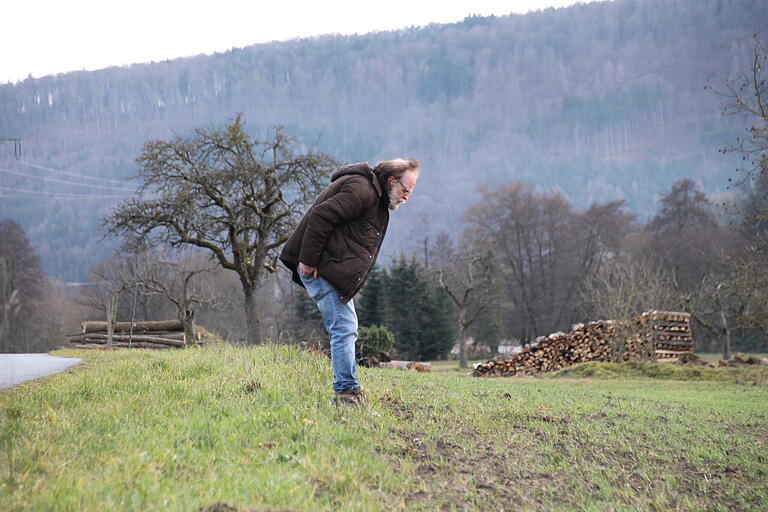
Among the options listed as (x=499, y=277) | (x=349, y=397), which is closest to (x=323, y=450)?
(x=349, y=397)

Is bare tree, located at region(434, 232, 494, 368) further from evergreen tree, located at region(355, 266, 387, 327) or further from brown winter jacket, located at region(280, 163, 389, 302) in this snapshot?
brown winter jacket, located at region(280, 163, 389, 302)

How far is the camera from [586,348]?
21531 millimetres

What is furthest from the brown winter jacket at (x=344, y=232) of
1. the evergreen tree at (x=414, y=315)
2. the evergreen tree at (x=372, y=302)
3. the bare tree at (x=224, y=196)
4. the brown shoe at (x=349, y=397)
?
the evergreen tree at (x=414, y=315)

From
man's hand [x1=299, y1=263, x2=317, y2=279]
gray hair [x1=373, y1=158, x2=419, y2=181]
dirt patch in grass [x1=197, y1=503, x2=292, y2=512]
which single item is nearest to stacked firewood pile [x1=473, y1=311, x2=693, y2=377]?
gray hair [x1=373, y1=158, x2=419, y2=181]

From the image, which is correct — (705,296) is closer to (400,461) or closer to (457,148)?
(400,461)

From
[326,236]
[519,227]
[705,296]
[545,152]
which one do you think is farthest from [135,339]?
[545,152]

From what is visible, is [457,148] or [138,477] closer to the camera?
[138,477]

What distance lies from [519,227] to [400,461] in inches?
1881

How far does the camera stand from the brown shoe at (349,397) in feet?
17.3

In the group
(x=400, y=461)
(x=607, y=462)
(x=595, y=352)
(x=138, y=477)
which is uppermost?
(x=138, y=477)

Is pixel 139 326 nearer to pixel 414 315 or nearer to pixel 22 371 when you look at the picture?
pixel 22 371

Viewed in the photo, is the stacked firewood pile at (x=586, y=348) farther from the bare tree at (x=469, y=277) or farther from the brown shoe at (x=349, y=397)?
the brown shoe at (x=349, y=397)

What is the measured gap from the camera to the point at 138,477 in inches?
124

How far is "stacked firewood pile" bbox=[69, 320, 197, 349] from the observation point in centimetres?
2455
